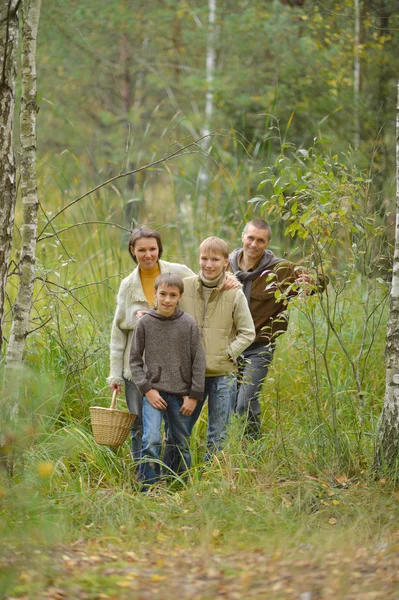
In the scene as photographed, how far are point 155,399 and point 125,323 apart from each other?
0.58 meters

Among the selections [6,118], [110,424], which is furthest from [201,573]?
[6,118]

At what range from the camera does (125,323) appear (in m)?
4.87

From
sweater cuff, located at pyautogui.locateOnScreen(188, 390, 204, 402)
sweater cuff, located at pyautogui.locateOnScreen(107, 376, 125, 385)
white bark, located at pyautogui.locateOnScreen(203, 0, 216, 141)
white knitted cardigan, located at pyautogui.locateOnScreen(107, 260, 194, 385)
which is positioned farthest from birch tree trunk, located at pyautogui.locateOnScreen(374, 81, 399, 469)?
white bark, located at pyautogui.locateOnScreen(203, 0, 216, 141)

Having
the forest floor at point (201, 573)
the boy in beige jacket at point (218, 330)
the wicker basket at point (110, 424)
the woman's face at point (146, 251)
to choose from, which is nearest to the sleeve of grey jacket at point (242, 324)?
the boy in beige jacket at point (218, 330)

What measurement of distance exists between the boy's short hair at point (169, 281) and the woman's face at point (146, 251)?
245 mm

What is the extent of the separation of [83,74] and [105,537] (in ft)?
56.0

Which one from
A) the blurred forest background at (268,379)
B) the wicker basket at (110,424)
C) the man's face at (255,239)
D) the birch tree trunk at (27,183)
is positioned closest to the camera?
the blurred forest background at (268,379)

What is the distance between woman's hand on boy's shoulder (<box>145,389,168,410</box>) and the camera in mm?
4543

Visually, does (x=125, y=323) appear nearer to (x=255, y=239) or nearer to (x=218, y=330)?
(x=218, y=330)

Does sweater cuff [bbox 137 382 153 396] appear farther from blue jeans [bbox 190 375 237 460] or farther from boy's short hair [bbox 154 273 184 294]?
boy's short hair [bbox 154 273 184 294]

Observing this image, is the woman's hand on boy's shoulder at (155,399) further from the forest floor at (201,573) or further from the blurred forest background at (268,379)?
the forest floor at (201,573)

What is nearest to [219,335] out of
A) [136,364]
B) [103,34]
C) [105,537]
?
[136,364]

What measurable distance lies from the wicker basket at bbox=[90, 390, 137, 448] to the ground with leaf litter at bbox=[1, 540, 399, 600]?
43.5 inches

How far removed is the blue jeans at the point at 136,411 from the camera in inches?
194
